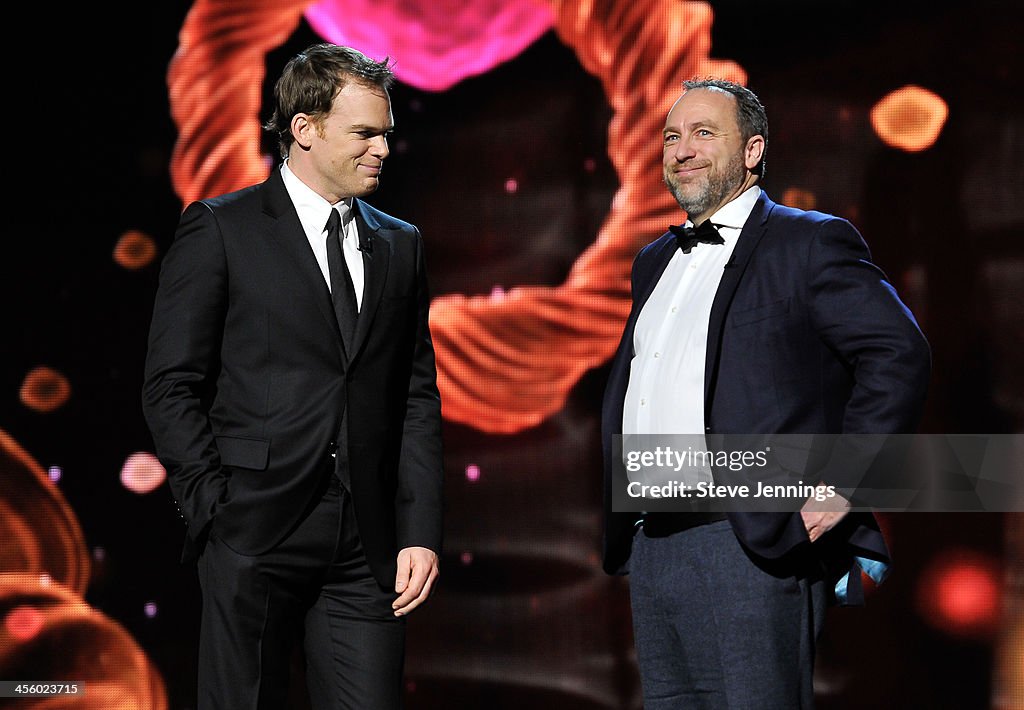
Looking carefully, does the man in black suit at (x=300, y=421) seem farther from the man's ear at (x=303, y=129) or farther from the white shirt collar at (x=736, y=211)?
the white shirt collar at (x=736, y=211)

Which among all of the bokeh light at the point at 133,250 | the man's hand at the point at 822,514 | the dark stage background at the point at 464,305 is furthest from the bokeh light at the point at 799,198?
the bokeh light at the point at 133,250

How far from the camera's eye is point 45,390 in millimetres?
3268

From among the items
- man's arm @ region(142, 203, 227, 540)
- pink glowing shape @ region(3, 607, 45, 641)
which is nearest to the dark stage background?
pink glowing shape @ region(3, 607, 45, 641)

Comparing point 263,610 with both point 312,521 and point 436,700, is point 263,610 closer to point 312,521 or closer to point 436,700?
point 312,521

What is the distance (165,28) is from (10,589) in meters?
1.75

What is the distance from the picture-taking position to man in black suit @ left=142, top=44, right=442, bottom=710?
5.77 feet

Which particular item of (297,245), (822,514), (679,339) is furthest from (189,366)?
(822,514)

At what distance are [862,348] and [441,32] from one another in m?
1.92

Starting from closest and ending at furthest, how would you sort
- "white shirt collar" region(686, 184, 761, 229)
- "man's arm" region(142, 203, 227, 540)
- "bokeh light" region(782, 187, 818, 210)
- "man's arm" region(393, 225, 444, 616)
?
"man's arm" region(142, 203, 227, 540) → "man's arm" region(393, 225, 444, 616) → "white shirt collar" region(686, 184, 761, 229) → "bokeh light" region(782, 187, 818, 210)

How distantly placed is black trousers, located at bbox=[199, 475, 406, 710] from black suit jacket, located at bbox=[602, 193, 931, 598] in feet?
2.07

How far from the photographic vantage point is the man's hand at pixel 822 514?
181 cm

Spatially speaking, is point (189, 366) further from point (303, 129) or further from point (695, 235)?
point (695, 235)

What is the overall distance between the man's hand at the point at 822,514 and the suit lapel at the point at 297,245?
0.82 m

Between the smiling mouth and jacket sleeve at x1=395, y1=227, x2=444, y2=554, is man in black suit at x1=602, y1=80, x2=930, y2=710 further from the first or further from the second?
jacket sleeve at x1=395, y1=227, x2=444, y2=554
